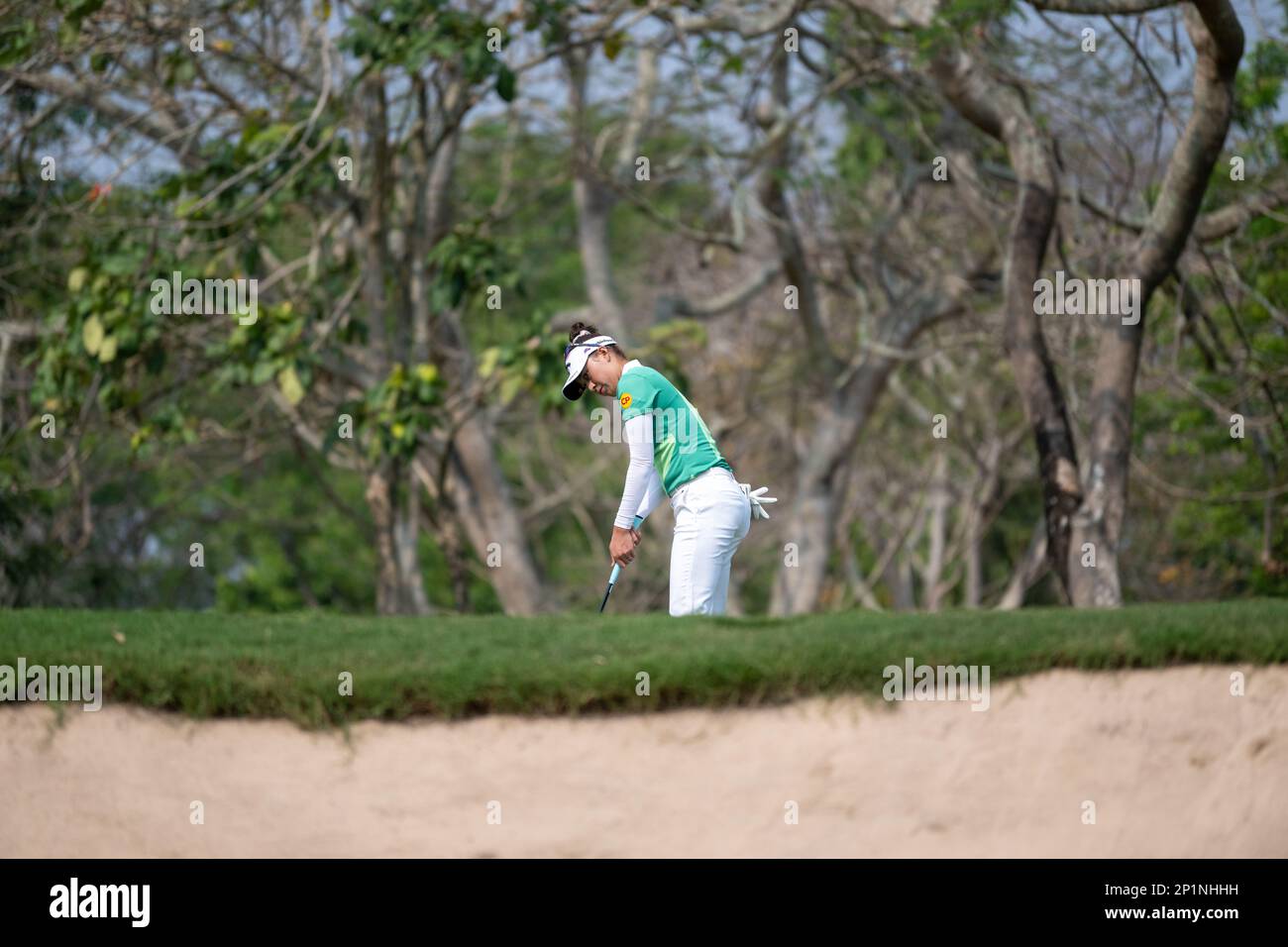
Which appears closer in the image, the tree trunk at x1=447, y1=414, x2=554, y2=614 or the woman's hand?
the woman's hand

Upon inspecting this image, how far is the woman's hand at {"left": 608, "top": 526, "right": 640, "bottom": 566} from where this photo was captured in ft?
23.3

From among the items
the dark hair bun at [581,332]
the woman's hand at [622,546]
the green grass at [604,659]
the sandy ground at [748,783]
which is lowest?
the sandy ground at [748,783]

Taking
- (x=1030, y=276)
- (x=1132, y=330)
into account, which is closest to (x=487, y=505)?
(x=1030, y=276)

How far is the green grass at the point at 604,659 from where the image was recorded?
6.00 m

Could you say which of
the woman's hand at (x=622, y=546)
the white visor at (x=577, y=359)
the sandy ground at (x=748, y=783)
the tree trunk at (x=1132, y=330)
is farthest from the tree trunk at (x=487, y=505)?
the sandy ground at (x=748, y=783)

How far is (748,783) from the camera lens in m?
5.88

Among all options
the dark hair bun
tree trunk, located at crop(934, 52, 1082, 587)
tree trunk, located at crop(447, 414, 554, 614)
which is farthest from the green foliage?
tree trunk, located at crop(447, 414, 554, 614)

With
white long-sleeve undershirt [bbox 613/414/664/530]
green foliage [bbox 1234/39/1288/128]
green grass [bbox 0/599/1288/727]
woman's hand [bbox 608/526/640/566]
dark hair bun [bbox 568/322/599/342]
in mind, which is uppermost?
green foliage [bbox 1234/39/1288/128]

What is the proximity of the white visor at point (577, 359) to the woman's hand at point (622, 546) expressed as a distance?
0.74m

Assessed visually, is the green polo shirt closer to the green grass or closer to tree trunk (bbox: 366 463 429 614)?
the green grass

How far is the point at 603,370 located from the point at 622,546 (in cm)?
92

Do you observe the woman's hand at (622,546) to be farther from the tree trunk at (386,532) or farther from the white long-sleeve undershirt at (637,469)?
the tree trunk at (386,532)

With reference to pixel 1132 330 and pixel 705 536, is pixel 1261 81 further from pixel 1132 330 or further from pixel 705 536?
pixel 705 536

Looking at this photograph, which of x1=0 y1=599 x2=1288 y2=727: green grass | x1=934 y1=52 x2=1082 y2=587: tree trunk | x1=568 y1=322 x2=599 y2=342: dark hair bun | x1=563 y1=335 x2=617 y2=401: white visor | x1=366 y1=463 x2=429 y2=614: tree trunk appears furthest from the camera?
x1=366 y1=463 x2=429 y2=614: tree trunk
